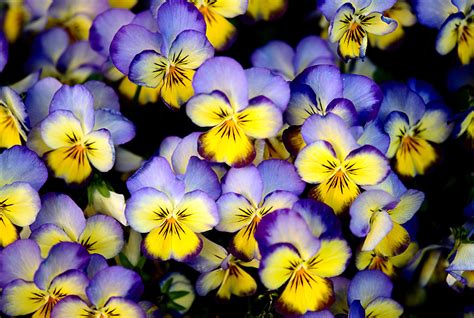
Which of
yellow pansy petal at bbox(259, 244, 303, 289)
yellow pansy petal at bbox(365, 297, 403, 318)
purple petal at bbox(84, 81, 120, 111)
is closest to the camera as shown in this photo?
yellow pansy petal at bbox(259, 244, 303, 289)

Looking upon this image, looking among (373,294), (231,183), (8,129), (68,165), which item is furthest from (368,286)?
(8,129)

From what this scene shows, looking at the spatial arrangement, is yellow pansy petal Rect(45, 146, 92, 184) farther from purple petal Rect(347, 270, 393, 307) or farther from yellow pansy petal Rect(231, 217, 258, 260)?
purple petal Rect(347, 270, 393, 307)

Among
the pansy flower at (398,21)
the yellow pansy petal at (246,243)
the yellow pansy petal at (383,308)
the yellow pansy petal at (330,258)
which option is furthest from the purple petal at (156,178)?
the pansy flower at (398,21)

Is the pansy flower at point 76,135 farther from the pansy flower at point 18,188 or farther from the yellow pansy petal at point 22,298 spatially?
the yellow pansy petal at point 22,298

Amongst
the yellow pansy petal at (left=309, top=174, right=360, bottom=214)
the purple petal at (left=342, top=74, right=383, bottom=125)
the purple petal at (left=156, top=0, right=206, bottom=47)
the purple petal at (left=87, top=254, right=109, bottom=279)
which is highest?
the purple petal at (left=156, top=0, right=206, bottom=47)

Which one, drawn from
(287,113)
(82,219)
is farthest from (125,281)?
(287,113)

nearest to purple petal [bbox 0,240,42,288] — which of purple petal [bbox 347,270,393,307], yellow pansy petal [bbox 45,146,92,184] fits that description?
yellow pansy petal [bbox 45,146,92,184]

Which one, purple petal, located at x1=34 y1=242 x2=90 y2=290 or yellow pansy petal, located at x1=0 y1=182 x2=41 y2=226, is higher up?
yellow pansy petal, located at x1=0 y1=182 x2=41 y2=226
